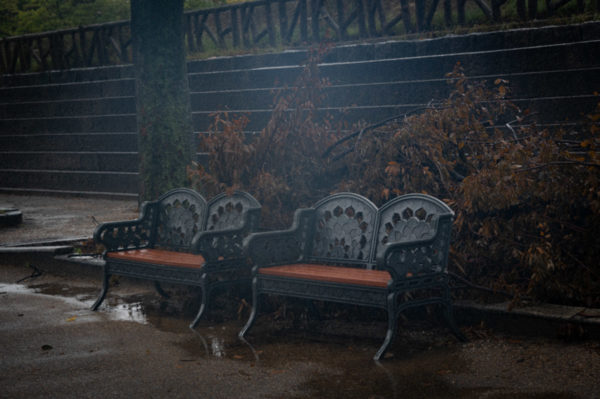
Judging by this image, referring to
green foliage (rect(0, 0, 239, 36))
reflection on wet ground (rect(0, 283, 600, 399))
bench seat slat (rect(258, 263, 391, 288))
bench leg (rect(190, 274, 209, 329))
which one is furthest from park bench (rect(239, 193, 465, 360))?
green foliage (rect(0, 0, 239, 36))

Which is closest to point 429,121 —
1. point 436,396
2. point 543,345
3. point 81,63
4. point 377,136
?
point 377,136

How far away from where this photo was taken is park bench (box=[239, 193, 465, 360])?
5.64m

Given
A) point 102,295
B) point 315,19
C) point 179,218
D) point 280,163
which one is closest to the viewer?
point 280,163

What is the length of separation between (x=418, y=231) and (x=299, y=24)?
45.0ft

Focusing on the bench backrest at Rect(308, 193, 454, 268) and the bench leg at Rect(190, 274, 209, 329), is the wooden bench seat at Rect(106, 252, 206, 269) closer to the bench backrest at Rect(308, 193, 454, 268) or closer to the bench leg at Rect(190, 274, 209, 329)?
the bench leg at Rect(190, 274, 209, 329)

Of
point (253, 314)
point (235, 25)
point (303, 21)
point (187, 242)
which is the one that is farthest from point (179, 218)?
point (235, 25)

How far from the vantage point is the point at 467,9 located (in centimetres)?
1573

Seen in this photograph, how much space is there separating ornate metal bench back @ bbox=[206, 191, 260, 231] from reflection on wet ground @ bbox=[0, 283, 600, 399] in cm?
91

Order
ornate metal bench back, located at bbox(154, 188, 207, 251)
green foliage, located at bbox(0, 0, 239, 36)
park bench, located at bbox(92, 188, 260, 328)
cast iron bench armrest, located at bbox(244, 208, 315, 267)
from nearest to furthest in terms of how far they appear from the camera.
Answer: cast iron bench armrest, located at bbox(244, 208, 315, 267) → park bench, located at bbox(92, 188, 260, 328) → ornate metal bench back, located at bbox(154, 188, 207, 251) → green foliage, located at bbox(0, 0, 239, 36)

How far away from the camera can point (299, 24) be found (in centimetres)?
1900

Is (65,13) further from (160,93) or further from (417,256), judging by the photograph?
(417,256)

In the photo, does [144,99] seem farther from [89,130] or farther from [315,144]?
[89,130]

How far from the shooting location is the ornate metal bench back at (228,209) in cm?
720

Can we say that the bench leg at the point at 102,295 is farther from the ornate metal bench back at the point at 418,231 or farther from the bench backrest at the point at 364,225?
the ornate metal bench back at the point at 418,231
